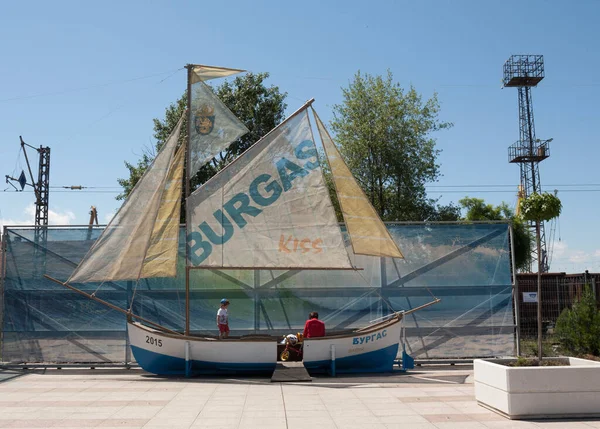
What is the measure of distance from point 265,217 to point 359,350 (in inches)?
162

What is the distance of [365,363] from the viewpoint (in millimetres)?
15594

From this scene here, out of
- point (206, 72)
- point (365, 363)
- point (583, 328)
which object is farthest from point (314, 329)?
point (206, 72)

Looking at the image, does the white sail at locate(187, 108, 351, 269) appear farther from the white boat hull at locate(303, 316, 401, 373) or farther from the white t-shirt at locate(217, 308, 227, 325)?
the white boat hull at locate(303, 316, 401, 373)

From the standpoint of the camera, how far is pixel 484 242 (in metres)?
17.3

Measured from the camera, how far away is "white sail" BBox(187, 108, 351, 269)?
1577cm

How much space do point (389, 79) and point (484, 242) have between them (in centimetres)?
1866

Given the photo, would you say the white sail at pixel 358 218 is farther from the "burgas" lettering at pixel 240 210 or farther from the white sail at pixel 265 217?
the "burgas" lettering at pixel 240 210

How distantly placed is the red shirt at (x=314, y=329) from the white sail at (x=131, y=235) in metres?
3.78

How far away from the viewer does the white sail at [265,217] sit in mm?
15766

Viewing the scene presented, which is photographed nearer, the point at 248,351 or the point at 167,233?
the point at 248,351

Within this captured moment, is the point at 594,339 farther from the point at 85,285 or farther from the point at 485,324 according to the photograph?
the point at 85,285

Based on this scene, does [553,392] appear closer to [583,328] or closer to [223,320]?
[583,328]

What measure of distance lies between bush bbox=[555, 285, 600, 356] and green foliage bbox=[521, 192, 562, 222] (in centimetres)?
561

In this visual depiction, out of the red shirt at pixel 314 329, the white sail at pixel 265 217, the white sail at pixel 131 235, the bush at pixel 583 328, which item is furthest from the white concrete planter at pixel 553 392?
the white sail at pixel 131 235
